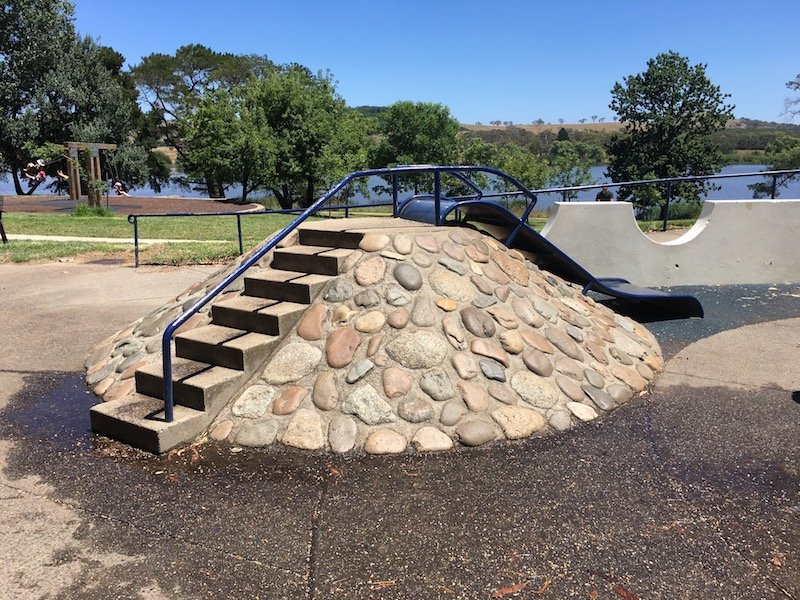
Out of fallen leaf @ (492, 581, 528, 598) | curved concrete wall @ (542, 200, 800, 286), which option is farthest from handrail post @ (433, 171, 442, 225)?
curved concrete wall @ (542, 200, 800, 286)

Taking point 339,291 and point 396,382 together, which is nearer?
point 396,382

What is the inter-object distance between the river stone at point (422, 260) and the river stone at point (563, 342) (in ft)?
3.61

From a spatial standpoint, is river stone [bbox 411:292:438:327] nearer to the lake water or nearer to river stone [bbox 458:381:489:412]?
river stone [bbox 458:381:489:412]

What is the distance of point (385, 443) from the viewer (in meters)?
4.26

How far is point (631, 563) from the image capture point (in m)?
3.03

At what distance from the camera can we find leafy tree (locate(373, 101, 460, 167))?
171 ft

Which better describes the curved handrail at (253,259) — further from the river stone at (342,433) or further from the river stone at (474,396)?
the river stone at (474,396)

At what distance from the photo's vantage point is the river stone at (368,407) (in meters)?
4.43

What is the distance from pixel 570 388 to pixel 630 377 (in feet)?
2.68

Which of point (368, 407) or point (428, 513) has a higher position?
point (368, 407)

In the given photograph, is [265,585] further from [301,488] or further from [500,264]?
[500,264]

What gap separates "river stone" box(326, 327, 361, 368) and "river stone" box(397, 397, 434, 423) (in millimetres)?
527

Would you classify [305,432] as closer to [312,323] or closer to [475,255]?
[312,323]

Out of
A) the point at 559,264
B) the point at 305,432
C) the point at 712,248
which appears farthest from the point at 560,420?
the point at 712,248
